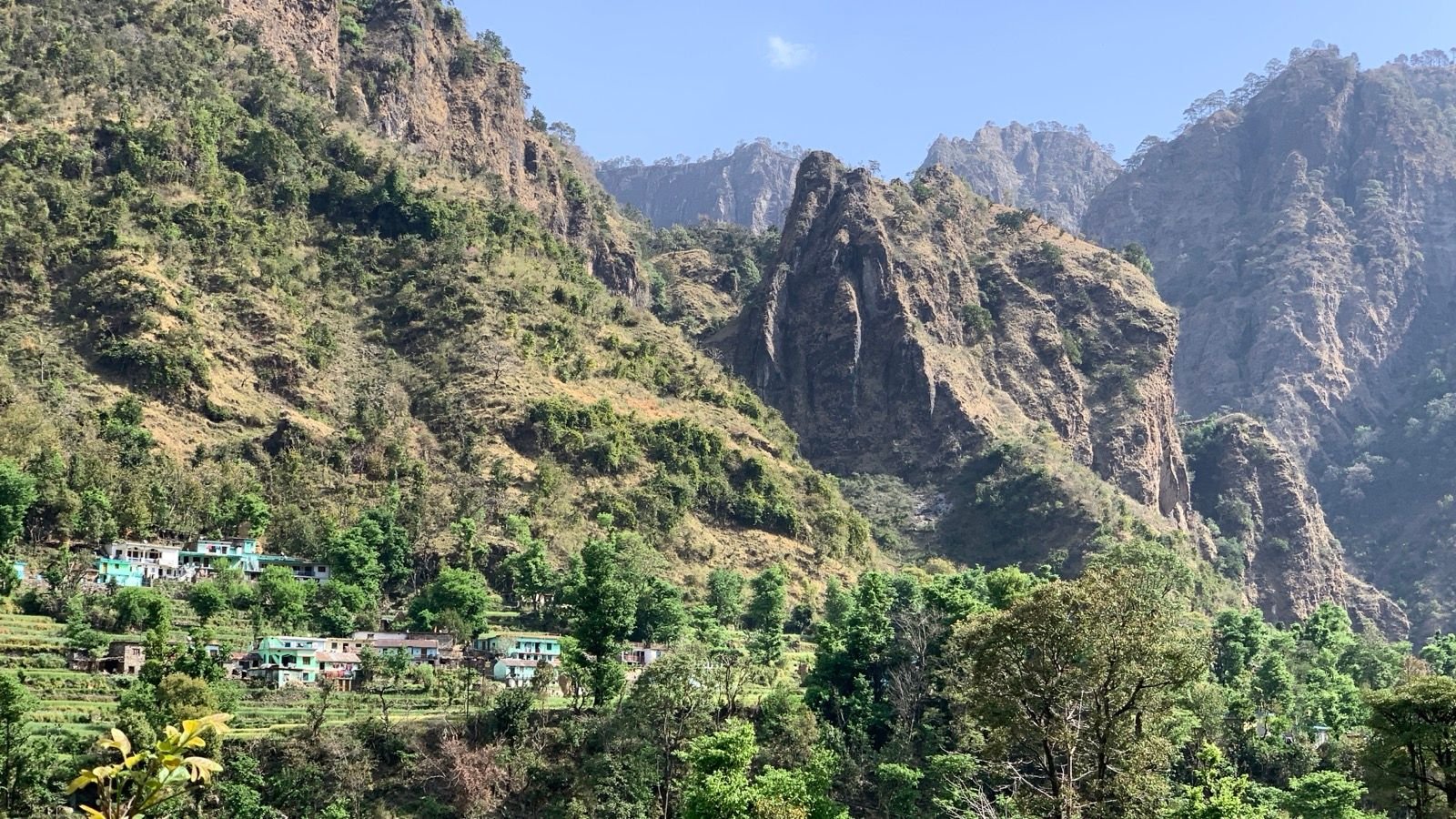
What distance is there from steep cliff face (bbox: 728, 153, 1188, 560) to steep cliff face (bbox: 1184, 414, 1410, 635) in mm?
6377

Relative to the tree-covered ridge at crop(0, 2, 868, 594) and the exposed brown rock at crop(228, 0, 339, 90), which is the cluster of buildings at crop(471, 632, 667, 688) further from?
the exposed brown rock at crop(228, 0, 339, 90)

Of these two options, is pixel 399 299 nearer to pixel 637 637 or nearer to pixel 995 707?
pixel 637 637

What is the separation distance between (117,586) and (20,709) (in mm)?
18377

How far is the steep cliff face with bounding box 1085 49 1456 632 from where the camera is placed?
151000mm

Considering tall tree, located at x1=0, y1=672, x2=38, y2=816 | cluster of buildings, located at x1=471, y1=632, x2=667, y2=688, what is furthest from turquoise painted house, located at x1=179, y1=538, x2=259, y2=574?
tall tree, located at x1=0, y1=672, x2=38, y2=816

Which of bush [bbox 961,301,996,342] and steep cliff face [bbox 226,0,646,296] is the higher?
steep cliff face [bbox 226,0,646,296]

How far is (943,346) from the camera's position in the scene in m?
122

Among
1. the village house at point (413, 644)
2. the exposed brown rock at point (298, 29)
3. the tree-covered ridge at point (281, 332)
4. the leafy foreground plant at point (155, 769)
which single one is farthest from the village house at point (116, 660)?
the exposed brown rock at point (298, 29)

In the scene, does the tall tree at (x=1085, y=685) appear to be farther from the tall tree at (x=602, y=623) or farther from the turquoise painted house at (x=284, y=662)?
the turquoise painted house at (x=284, y=662)

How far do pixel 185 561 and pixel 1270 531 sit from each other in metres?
104

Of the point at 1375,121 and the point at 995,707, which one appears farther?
the point at 1375,121

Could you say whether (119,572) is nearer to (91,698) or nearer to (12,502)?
(12,502)

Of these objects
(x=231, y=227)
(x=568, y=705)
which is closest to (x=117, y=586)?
(x=568, y=705)

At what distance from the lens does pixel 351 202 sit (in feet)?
317
